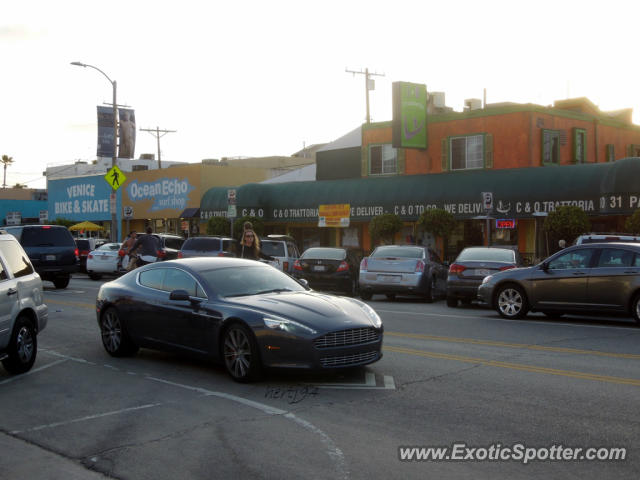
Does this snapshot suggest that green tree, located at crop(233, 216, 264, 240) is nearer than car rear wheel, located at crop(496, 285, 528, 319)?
No

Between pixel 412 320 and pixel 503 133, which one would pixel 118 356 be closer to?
pixel 412 320

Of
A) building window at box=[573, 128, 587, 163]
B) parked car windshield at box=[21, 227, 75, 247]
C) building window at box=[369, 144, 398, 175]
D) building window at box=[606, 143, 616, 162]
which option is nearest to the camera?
parked car windshield at box=[21, 227, 75, 247]

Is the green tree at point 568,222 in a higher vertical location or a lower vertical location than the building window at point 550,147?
lower

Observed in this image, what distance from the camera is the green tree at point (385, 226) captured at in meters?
30.1

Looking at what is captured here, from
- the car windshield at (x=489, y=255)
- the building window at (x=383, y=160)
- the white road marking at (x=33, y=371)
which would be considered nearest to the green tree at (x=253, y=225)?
the building window at (x=383, y=160)

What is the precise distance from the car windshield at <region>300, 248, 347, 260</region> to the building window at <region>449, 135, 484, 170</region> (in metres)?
11.7

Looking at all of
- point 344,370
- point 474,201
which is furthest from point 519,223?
point 344,370

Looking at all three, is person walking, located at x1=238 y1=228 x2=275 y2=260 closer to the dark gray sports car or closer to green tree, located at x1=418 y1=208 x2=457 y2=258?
the dark gray sports car

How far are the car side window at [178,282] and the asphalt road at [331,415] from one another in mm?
1025

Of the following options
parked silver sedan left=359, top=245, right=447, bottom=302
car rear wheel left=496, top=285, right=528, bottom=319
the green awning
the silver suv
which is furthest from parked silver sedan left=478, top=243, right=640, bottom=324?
the green awning

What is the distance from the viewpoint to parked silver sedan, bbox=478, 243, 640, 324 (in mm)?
14060

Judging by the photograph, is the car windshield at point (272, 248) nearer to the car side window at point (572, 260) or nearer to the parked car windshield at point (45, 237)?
the parked car windshield at point (45, 237)

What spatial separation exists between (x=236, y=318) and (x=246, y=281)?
104cm

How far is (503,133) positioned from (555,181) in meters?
4.63
